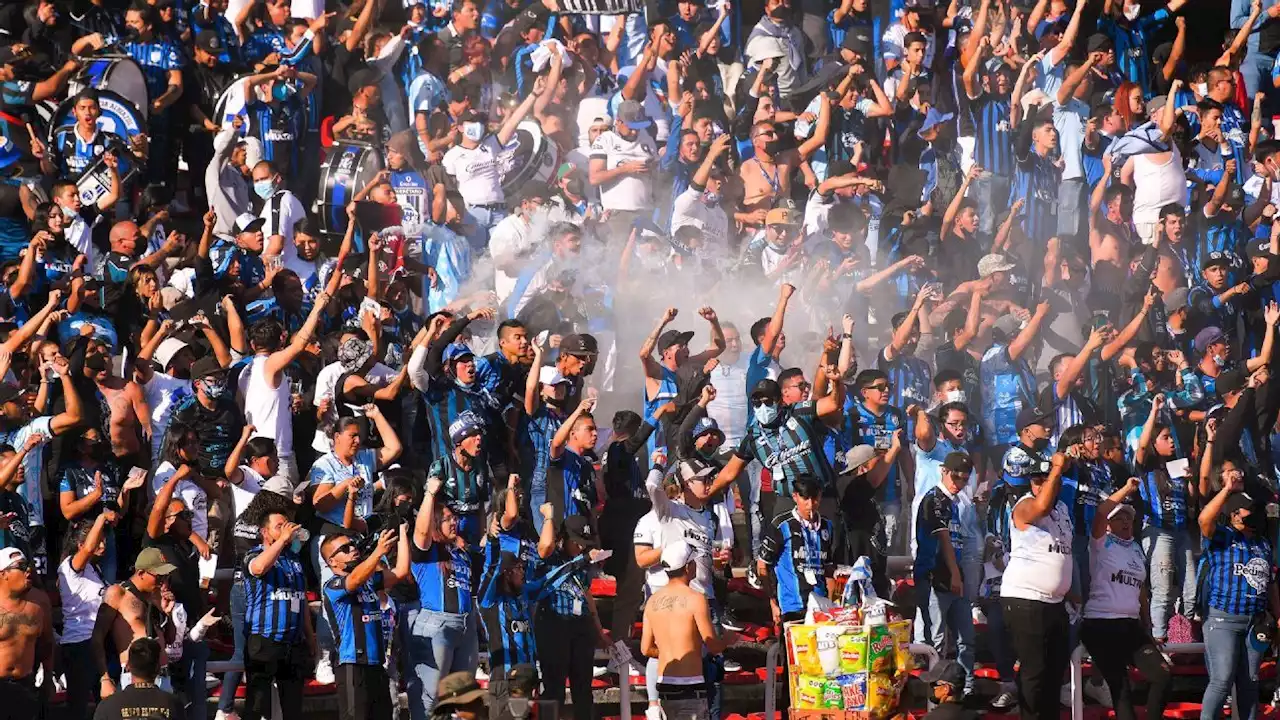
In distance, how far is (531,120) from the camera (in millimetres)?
17875

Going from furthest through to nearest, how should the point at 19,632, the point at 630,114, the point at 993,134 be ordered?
1. the point at 993,134
2. the point at 630,114
3. the point at 19,632

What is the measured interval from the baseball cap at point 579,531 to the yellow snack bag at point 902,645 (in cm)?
192

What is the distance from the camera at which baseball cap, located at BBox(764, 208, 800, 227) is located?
17500mm

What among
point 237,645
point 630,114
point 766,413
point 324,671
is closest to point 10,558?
point 237,645

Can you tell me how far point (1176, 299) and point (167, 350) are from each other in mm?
8047

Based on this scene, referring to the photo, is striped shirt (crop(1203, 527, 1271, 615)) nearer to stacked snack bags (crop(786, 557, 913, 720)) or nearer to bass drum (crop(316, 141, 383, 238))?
stacked snack bags (crop(786, 557, 913, 720))

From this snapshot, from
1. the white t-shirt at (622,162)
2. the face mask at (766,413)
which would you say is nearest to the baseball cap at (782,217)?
the white t-shirt at (622,162)

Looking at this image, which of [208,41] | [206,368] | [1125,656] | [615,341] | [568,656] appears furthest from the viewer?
[208,41]

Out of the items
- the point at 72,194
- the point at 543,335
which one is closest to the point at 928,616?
the point at 543,335

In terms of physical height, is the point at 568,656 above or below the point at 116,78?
below

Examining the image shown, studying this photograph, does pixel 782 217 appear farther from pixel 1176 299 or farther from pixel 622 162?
pixel 1176 299

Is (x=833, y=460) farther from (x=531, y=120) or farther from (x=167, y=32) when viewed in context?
(x=167, y=32)

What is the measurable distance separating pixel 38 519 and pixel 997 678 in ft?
19.9

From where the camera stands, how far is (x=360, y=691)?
1183cm
